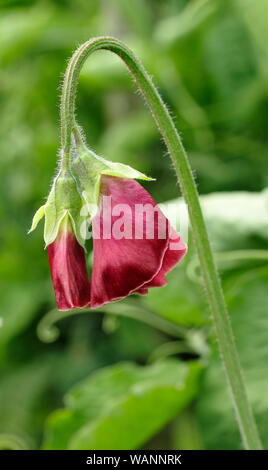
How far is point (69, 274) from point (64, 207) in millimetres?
57

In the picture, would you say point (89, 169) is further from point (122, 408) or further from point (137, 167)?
point (137, 167)

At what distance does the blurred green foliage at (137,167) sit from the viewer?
3.82 ft

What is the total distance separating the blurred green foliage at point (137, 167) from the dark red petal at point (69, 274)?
0.42m

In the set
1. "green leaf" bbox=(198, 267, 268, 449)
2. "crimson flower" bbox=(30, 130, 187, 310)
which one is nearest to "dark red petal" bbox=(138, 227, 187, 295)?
"crimson flower" bbox=(30, 130, 187, 310)

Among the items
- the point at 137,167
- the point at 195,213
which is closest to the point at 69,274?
the point at 195,213

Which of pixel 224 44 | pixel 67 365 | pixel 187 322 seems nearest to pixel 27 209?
pixel 67 365

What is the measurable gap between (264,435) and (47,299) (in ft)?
3.09

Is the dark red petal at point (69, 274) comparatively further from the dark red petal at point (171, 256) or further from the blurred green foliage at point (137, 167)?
the blurred green foliage at point (137, 167)

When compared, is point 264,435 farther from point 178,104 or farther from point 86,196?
point 178,104

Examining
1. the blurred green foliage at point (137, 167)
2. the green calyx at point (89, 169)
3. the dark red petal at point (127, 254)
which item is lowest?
the dark red petal at point (127, 254)

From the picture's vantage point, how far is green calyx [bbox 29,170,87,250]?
69 centimetres

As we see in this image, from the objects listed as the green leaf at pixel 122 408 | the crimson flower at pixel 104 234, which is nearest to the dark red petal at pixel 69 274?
the crimson flower at pixel 104 234

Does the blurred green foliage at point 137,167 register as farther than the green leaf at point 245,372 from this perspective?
Yes

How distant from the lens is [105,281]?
0.66 metres
